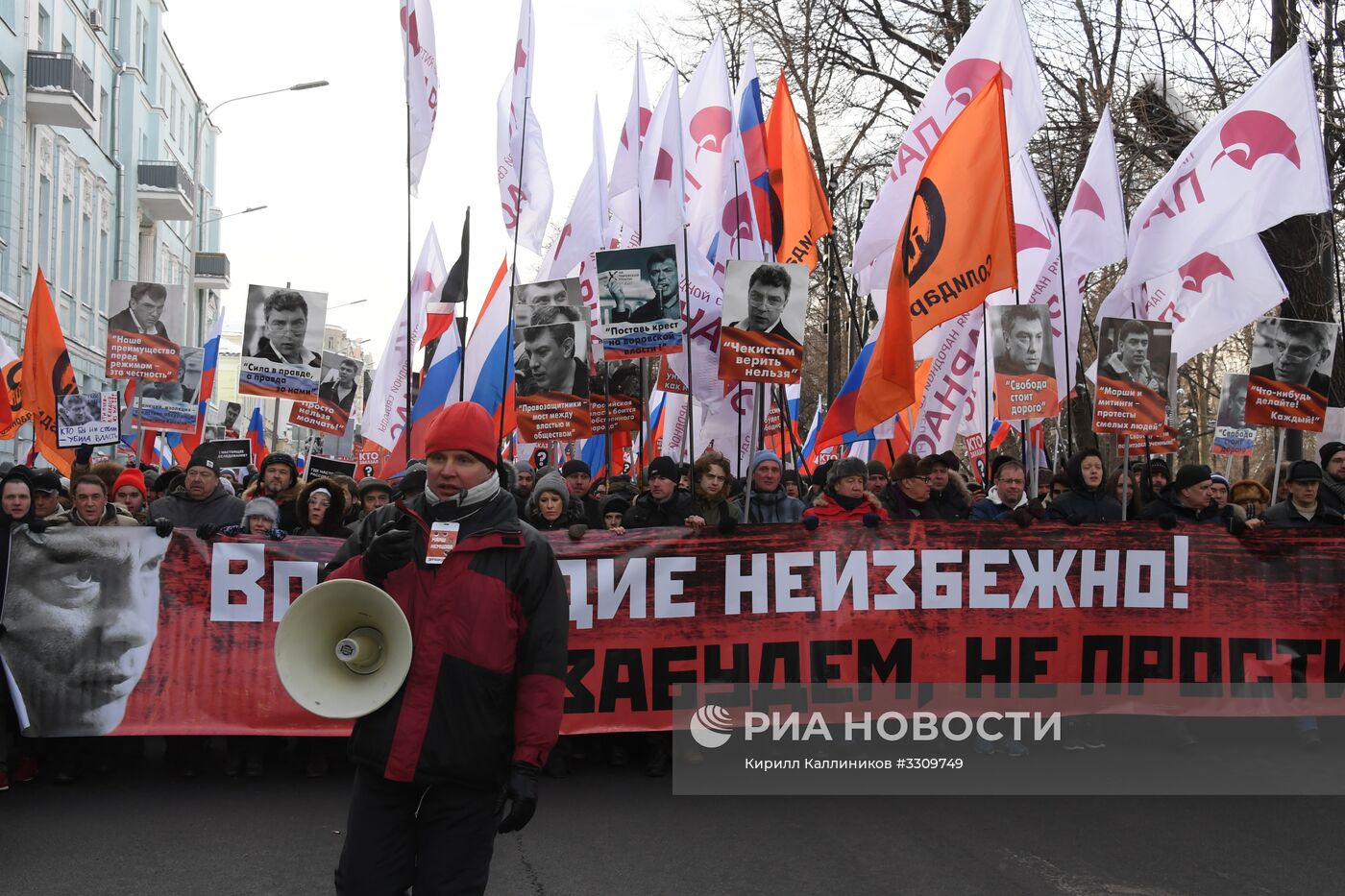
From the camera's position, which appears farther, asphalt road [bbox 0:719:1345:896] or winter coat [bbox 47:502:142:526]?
winter coat [bbox 47:502:142:526]

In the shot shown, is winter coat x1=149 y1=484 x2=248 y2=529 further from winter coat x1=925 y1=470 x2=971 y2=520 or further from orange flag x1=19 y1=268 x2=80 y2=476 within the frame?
orange flag x1=19 y1=268 x2=80 y2=476

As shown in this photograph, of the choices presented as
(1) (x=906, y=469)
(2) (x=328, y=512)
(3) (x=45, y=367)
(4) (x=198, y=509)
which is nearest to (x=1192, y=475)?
(1) (x=906, y=469)

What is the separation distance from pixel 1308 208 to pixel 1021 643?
419 cm

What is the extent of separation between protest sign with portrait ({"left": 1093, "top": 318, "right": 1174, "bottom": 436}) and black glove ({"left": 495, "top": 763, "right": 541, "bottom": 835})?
697 centimetres

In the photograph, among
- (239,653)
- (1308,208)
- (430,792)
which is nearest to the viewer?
(430,792)

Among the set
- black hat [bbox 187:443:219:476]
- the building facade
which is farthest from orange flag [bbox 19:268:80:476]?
the building facade

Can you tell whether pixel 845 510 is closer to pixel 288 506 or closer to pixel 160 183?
pixel 288 506

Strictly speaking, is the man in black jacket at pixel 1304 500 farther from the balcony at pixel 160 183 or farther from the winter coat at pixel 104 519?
the balcony at pixel 160 183

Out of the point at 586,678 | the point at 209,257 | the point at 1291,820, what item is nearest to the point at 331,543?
the point at 586,678

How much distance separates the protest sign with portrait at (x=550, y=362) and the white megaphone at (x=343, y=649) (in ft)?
20.7

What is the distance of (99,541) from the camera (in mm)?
7105

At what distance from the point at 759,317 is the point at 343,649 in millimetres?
5737

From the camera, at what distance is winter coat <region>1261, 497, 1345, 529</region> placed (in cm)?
823

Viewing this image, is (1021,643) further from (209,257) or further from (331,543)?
(209,257)
